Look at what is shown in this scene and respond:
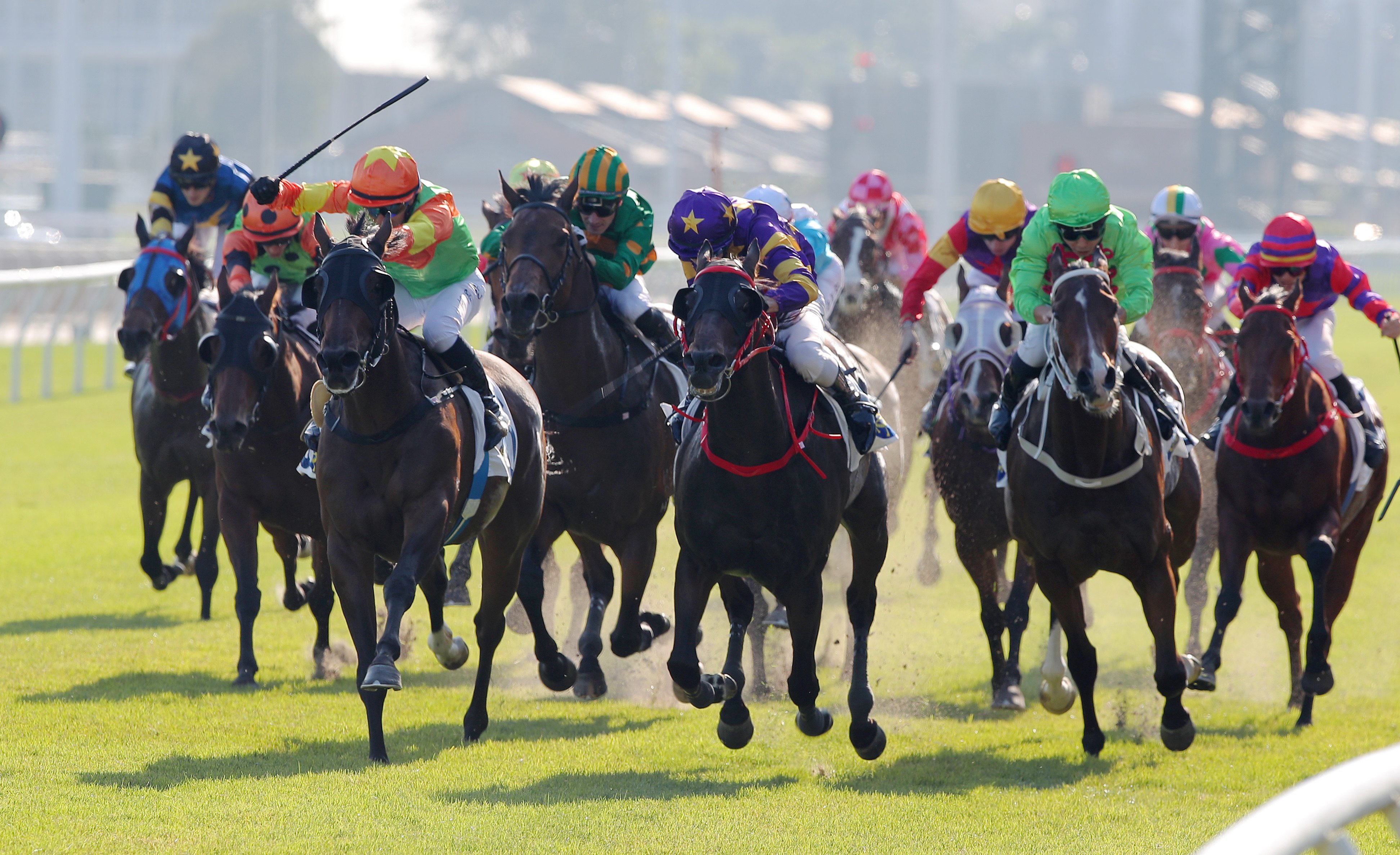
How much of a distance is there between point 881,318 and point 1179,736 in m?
5.25

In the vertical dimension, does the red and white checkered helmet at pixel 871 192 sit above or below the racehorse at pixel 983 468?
above

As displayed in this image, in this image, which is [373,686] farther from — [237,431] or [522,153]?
[522,153]

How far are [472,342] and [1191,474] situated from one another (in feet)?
55.8

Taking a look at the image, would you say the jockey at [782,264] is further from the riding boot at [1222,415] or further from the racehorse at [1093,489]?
the riding boot at [1222,415]

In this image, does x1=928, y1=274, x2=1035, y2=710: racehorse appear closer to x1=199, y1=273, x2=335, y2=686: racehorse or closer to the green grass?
the green grass

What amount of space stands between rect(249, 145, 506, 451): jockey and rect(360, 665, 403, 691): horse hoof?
1.02 m


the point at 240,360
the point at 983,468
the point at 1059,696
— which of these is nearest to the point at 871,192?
the point at 983,468

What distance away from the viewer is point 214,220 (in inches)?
370

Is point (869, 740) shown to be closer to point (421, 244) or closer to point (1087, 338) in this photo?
point (1087, 338)

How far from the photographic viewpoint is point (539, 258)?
6867 mm

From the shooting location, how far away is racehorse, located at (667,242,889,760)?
5.55m

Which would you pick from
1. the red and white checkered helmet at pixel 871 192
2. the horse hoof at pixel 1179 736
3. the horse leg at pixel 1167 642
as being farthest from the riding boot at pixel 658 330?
the red and white checkered helmet at pixel 871 192

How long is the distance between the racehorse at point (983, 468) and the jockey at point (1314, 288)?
978 mm

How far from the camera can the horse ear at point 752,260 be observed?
5.63m
